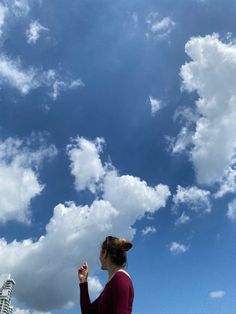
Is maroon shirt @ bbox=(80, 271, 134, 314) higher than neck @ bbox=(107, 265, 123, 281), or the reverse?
neck @ bbox=(107, 265, 123, 281)

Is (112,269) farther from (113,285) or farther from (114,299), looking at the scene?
(114,299)

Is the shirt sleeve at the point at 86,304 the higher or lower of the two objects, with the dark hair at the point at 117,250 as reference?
lower

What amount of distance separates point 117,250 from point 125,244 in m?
0.19

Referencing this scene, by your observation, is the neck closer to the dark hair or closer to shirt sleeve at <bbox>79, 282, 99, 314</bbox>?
the dark hair

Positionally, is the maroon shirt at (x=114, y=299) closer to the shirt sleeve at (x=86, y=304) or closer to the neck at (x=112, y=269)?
the shirt sleeve at (x=86, y=304)

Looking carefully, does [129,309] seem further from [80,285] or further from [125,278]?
[80,285]

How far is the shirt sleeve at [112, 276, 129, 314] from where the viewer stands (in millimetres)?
6605

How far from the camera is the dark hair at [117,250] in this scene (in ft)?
23.1

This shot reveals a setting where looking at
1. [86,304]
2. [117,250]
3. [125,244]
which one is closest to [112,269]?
[117,250]

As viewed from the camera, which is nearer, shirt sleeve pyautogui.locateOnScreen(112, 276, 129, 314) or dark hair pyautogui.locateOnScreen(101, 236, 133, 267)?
shirt sleeve pyautogui.locateOnScreen(112, 276, 129, 314)

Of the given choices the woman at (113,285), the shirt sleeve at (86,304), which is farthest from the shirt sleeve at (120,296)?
the shirt sleeve at (86,304)

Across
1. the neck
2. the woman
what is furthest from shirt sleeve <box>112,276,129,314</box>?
the neck

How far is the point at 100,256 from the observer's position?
725 centimetres

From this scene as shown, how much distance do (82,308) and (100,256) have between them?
87 centimetres
